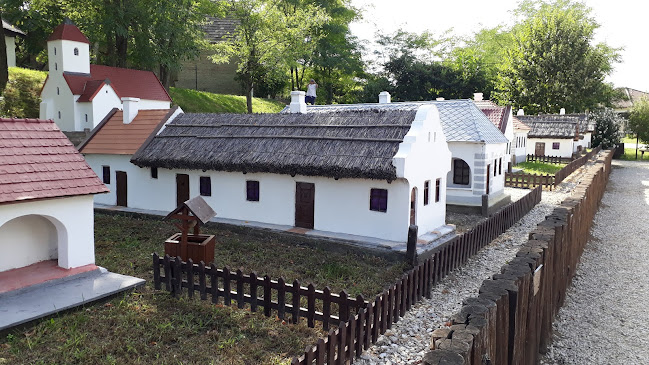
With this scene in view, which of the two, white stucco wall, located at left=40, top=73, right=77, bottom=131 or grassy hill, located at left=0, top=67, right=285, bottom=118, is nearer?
white stucco wall, located at left=40, top=73, right=77, bottom=131

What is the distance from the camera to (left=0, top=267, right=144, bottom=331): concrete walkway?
848 cm

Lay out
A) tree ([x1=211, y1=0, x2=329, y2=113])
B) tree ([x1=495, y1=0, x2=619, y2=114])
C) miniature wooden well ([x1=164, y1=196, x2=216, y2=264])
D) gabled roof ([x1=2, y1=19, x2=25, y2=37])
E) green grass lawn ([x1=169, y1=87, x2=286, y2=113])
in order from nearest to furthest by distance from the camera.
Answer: miniature wooden well ([x1=164, y1=196, x2=216, y2=264]) < gabled roof ([x1=2, y1=19, x2=25, y2=37]) < tree ([x1=211, y1=0, x2=329, y2=113]) < green grass lawn ([x1=169, y1=87, x2=286, y2=113]) < tree ([x1=495, y1=0, x2=619, y2=114])

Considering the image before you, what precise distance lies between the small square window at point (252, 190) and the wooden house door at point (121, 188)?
627 centimetres

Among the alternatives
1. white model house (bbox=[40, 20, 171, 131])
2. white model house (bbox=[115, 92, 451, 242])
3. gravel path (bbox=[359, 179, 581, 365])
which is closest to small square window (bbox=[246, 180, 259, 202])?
white model house (bbox=[115, 92, 451, 242])

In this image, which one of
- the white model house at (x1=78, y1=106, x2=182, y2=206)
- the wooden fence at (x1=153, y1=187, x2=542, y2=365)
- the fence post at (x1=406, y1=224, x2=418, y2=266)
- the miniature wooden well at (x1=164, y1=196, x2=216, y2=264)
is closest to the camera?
the wooden fence at (x1=153, y1=187, x2=542, y2=365)

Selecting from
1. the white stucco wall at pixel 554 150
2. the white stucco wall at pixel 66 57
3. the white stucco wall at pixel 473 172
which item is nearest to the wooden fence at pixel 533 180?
the white stucco wall at pixel 473 172

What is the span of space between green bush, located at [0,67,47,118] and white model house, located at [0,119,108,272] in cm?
1728

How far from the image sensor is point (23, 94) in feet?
89.0

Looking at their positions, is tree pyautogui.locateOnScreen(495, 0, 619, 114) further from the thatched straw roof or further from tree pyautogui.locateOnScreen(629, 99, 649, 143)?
the thatched straw roof

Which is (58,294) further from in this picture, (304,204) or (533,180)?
(533,180)

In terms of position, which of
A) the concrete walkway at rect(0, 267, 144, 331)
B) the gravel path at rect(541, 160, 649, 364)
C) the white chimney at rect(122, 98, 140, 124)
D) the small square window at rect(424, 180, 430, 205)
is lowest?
the gravel path at rect(541, 160, 649, 364)

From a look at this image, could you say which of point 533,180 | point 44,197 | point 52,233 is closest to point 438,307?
point 44,197

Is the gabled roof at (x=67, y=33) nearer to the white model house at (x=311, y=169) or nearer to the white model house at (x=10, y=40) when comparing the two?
the white model house at (x=10, y=40)

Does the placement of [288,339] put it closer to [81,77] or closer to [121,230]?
[121,230]
